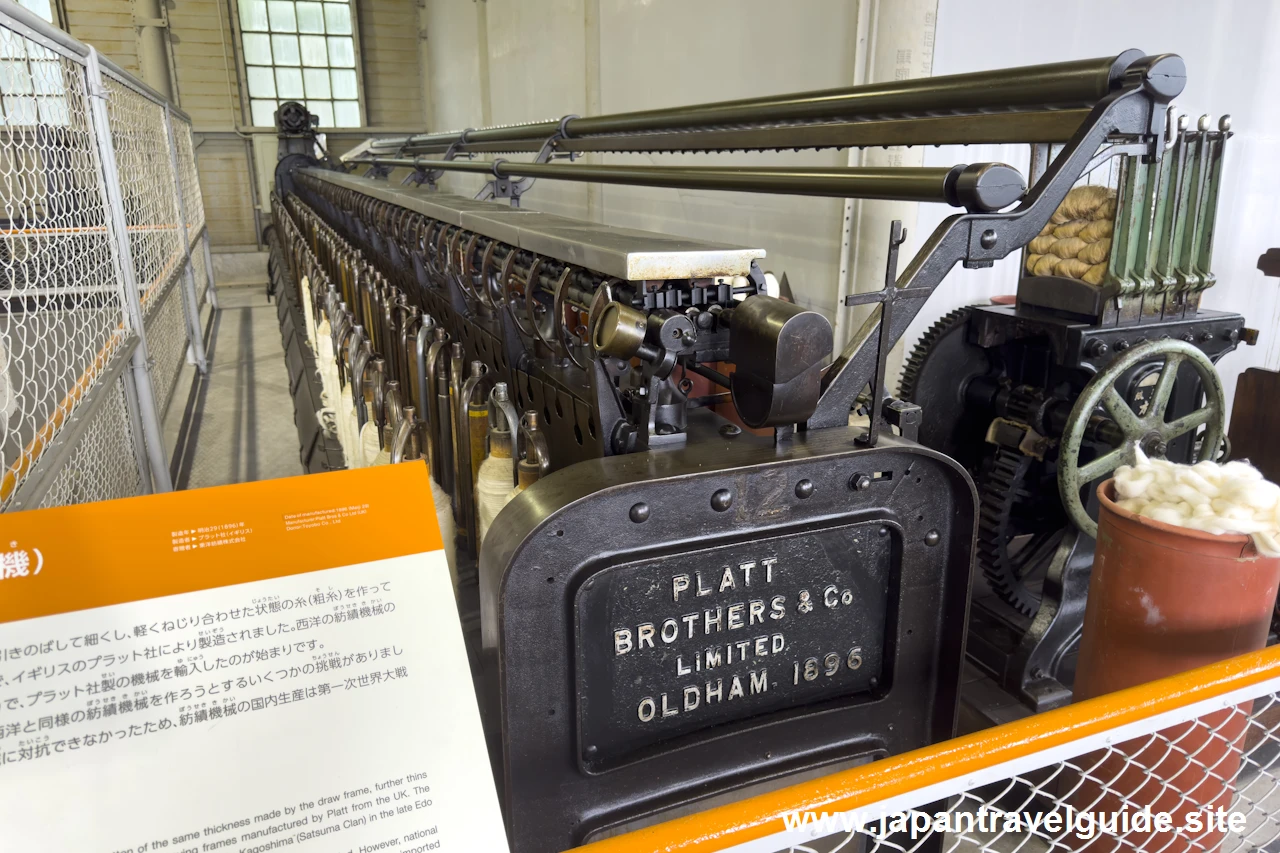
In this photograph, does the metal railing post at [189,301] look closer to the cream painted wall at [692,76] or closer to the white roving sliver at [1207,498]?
the cream painted wall at [692,76]

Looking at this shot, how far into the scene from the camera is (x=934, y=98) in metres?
1.38

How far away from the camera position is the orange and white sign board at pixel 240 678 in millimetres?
677

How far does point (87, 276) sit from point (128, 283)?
112cm

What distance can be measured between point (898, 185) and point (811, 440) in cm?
40

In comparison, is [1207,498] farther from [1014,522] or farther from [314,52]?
[314,52]

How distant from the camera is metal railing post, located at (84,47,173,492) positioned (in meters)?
2.95

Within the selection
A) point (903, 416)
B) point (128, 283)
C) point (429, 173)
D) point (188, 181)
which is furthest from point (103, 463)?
point (188, 181)

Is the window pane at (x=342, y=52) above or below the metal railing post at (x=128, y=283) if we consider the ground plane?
above

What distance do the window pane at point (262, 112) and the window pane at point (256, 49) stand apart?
61 centimetres

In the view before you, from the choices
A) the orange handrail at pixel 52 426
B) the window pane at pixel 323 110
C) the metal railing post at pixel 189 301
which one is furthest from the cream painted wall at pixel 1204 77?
the window pane at pixel 323 110

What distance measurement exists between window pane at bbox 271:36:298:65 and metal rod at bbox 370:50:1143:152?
13675 mm

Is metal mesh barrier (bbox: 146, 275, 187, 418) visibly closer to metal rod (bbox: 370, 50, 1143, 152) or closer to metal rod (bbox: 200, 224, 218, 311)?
metal rod (bbox: 370, 50, 1143, 152)

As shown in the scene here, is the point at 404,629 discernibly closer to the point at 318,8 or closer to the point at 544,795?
the point at 544,795

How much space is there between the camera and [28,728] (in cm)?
67
